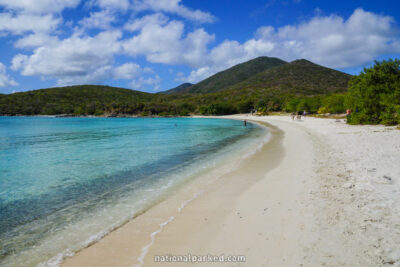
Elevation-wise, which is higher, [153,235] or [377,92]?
[377,92]

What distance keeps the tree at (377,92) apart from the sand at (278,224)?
20.0 metres

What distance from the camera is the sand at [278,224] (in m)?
3.99

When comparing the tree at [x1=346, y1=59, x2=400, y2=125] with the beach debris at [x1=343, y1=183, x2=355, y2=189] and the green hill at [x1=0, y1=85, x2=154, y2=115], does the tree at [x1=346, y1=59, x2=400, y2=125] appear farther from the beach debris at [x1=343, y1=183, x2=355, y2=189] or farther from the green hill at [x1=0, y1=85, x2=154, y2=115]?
the green hill at [x1=0, y1=85, x2=154, y2=115]

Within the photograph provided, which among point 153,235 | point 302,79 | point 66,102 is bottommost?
Answer: point 153,235

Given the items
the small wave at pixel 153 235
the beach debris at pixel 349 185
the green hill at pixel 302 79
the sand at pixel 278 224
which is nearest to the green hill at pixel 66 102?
the green hill at pixel 302 79

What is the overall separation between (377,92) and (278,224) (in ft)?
94.5

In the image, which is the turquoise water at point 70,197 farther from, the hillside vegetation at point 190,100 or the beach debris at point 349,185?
the hillside vegetation at point 190,100

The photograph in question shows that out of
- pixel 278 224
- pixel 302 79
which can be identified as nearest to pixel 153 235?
pixel 278 224

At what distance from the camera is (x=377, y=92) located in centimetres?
2591

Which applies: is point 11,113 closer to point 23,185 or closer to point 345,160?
point 23,185

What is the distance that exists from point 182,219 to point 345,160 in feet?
28.1

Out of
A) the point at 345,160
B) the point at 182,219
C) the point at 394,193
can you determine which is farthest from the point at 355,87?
the point at 182,219

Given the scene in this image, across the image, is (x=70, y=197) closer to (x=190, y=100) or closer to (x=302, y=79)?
(x=190, y=100)

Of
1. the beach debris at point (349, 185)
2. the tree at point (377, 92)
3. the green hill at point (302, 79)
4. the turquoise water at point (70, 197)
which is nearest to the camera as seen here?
the turquoise water at point (70, 197)
